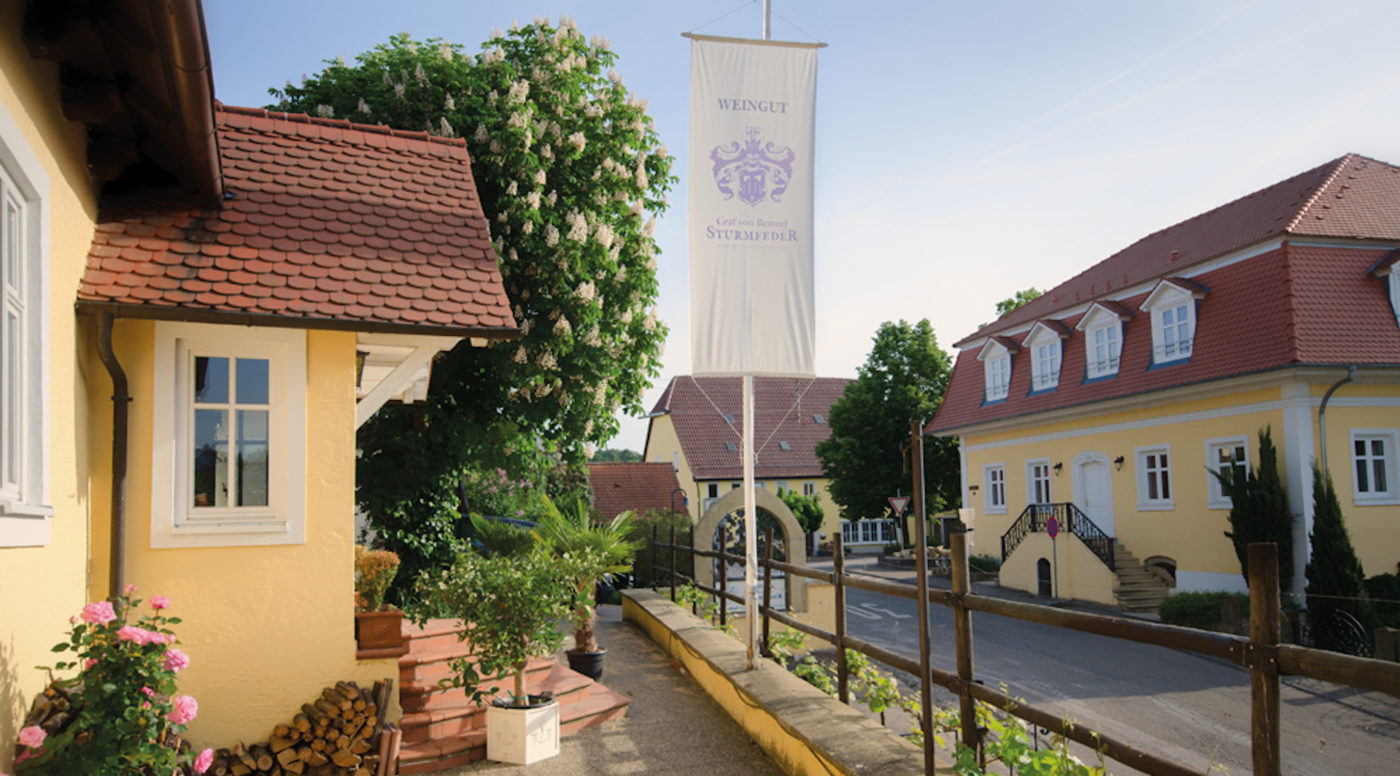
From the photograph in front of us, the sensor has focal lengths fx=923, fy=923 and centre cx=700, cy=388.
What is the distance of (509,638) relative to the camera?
6.21 m

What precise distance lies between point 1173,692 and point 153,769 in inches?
516

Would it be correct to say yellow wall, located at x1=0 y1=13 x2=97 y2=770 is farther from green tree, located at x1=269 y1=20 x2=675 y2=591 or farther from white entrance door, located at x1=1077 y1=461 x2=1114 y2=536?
white entrance door, located at x1=1077 y1=461 x2=1114 y2=536

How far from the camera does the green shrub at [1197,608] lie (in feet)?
58.2

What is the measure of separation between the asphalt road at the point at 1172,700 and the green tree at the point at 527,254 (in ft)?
20.7

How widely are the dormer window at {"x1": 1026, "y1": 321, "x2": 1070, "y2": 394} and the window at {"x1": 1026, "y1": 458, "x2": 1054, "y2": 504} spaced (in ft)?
6.94

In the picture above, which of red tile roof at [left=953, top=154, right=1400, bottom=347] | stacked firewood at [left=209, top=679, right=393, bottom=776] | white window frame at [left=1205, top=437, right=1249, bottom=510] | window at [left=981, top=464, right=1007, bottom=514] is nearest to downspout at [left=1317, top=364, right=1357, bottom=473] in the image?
white window frame at [left=1205, top=437, right=1249, bottom=510]

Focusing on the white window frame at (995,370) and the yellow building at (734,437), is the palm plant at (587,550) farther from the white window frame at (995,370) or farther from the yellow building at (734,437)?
the yellow building at (734,437)

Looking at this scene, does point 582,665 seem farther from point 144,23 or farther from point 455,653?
point 144,23

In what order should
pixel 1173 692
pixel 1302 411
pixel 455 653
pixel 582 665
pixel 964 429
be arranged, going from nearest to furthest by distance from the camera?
pixel 455 653 → pixel 582 665 → pixel 1173 692 → pixel 1302 411 → pixel 964 429

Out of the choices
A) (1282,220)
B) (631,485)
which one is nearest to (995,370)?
(1282,220)

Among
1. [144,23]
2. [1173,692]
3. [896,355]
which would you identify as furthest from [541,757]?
[896,355]

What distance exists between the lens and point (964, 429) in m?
29.2

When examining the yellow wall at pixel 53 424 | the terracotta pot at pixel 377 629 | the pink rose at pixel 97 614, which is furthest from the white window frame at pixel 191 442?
the pink rose at pixel 97 614

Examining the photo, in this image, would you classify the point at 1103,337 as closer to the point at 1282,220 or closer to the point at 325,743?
the point at 1282,220
